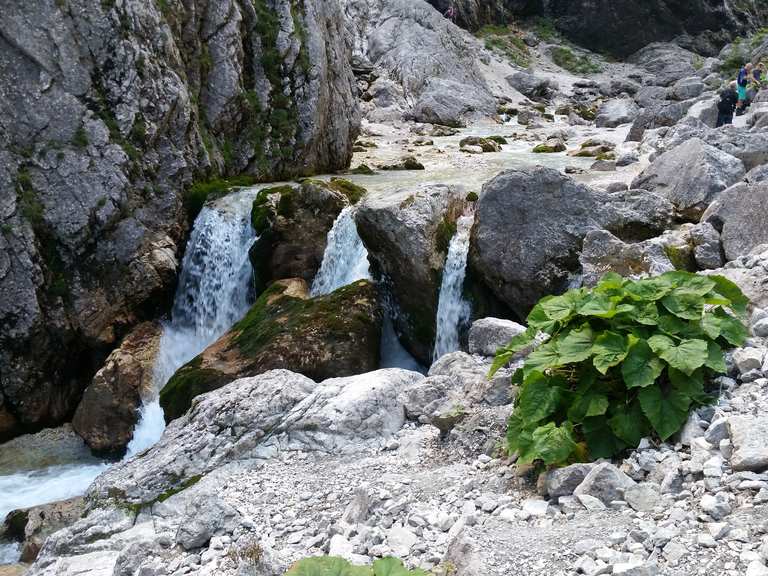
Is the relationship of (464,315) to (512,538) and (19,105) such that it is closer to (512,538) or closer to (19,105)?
(512,538)

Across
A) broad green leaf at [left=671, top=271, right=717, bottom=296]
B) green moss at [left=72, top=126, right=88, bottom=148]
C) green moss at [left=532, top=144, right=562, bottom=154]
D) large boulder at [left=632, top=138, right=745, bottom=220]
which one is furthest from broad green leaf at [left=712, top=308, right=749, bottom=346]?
green moss at [left=532, top=144, right=562, bottom=154]

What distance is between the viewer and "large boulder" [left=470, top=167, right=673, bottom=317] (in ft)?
47.3

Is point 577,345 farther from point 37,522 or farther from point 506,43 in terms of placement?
point 506,43

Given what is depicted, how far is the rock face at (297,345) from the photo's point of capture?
15.0 metres

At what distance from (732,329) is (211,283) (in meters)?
15.0

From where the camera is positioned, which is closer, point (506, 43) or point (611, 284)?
point (611, 284)

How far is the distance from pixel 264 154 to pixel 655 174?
12.9 m

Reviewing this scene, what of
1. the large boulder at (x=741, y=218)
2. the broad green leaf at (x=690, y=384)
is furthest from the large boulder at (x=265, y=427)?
the large boulder at (x=741, y=218)

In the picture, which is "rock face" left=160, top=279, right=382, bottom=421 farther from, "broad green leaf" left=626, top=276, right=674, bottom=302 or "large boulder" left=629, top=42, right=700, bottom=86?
"large boulder" left=629, top=42, right=700, bottom=86

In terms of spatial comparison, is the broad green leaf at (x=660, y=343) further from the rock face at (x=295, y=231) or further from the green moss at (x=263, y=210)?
the green moss at (x=263, y=210)

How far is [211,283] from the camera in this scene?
1938 cm

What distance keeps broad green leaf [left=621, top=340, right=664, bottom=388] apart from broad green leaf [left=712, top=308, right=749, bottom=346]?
2.67 feet

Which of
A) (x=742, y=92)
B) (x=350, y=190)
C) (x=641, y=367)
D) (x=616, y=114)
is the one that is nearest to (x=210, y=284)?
(x=350, y=190)

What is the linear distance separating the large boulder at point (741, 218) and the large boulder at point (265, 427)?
6.18m
